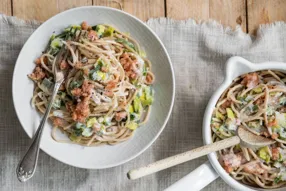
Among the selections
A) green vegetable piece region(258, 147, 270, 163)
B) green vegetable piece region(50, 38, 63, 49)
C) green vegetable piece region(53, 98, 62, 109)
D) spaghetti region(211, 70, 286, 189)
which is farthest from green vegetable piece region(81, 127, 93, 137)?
green vegetable piece region(258, 147, 270, 163)

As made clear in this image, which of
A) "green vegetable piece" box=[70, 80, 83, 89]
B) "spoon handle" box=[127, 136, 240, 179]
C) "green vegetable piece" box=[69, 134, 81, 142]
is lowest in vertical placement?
"green vegetable piece" box=[69, 134, 81, 142]

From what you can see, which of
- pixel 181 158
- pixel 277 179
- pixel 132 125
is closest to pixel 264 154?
pixel 277 179

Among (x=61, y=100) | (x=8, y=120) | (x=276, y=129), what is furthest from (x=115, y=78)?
(x=276, y=129)

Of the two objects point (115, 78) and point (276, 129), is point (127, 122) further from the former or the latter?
point (276, 129)

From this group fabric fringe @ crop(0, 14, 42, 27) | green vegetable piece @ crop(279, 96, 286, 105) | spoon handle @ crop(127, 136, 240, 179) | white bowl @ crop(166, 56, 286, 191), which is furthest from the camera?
fabric fringe @ crop(0, 14, 42, 27)

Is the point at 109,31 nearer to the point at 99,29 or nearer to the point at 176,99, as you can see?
the point at 99,29

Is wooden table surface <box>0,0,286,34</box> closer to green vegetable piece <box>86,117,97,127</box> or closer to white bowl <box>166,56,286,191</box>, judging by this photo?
white bowl <box>166,56,286,191</box>

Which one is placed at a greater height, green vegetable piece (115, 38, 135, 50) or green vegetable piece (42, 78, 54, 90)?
green vegetable piece (115, 38, 135, 50)
